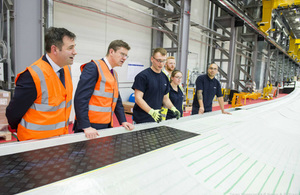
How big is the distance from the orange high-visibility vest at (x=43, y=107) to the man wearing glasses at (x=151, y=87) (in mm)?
908

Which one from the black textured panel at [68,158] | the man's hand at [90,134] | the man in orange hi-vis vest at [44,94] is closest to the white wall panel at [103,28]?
the man in orange hi-vis vest at [44,94]

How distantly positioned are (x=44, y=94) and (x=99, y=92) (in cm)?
49

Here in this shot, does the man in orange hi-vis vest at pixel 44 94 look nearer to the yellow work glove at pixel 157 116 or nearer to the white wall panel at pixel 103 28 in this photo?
the yellow work glove at pixel 157 116

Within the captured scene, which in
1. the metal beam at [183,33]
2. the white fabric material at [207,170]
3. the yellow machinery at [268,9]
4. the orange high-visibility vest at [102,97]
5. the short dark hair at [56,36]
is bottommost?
the white fabric material at [207,170]

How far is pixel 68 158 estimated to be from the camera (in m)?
0.91

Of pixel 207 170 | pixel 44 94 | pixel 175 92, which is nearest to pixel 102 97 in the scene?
pixel 44 94

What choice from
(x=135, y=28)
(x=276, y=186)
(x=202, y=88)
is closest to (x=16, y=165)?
(x=276, y=186)

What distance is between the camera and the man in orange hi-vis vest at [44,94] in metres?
1.29

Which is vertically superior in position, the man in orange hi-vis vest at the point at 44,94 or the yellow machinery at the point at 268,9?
the yellow machinery at the point at 268,9

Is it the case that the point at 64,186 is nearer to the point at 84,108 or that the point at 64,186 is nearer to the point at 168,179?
the point at 168,179

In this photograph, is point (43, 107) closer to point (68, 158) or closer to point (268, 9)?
point (68, 158)

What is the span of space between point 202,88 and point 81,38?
3.58 metres

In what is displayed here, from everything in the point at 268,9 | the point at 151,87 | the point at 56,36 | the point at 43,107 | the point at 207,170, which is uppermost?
the point at 268,9

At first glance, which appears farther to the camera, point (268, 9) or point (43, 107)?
point (268, 9)
